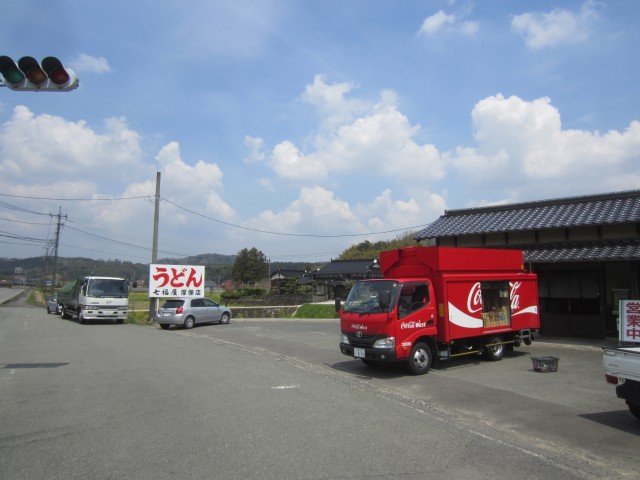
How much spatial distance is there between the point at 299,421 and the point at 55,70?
660 centimetres

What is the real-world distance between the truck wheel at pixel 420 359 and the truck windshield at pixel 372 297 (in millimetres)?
1228

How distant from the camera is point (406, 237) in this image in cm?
6762

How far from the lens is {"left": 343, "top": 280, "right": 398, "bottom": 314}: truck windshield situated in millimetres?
10102

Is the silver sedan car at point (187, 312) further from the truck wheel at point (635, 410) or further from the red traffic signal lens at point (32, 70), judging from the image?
the truck wheel at point (635, 410)

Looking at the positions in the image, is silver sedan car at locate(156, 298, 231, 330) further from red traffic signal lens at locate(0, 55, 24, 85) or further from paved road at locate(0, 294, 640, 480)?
red traffic signal lens at locate(0, 55, 24, 85)

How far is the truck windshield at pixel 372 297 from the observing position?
1010 cm

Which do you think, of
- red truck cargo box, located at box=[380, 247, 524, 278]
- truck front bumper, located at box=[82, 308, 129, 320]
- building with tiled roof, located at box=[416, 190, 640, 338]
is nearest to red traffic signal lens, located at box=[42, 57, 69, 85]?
red truck cargo box, located at box=[380, 247, 524, 278]

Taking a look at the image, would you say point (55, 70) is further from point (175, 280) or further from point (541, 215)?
point (175, 280)

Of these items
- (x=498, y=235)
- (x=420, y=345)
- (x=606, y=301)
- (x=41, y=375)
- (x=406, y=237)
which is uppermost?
(x=406, y=237)

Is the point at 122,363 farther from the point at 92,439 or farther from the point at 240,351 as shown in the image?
the point at 92,439

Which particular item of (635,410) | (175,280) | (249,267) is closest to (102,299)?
(175,280)

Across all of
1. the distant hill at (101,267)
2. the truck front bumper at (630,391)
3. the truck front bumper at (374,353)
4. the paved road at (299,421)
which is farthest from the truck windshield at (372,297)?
the distant hill at (101,267)

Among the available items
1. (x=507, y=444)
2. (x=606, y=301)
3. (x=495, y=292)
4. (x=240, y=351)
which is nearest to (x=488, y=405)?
(x=507, y=444)

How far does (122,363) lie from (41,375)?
1912mm
